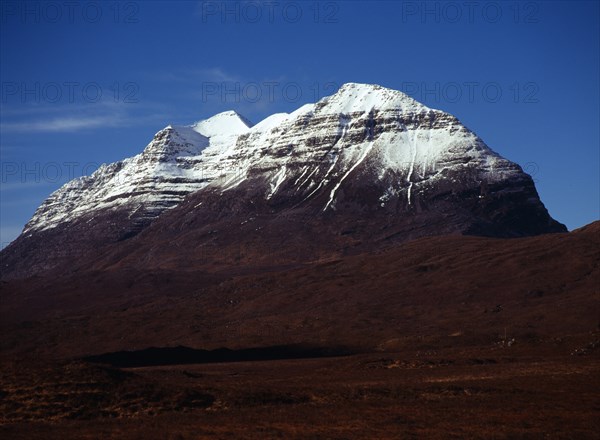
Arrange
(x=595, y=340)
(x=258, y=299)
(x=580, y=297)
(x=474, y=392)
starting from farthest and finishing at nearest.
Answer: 1. (x=258, y=299)
2. (x=580, y=297)
3. (x=595, y=340)
4. (x=474, y=392)

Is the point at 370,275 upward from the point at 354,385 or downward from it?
upward

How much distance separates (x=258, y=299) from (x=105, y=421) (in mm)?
108405

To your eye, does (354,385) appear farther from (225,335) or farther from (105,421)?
(225,335)

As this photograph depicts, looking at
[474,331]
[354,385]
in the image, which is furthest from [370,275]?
[354,385]

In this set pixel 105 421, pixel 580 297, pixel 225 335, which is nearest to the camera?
pixel 105 421

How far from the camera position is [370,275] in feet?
531

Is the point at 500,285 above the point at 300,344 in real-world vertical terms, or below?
above

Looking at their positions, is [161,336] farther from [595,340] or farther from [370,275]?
[595,340]

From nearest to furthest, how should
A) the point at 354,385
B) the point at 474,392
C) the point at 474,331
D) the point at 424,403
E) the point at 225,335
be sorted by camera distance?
the point at 424,403 < the point at 474,392 < the point at 354,385 < the point at 474,331 < the point at 225,335

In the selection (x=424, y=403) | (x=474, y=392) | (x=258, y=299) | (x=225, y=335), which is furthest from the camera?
(x=258, y=299)

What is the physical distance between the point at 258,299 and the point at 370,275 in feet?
69.2

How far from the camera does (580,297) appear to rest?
122000 mm

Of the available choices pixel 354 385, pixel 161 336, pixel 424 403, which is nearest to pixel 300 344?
pixel 161 336

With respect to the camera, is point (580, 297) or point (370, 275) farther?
point (370, 275)
